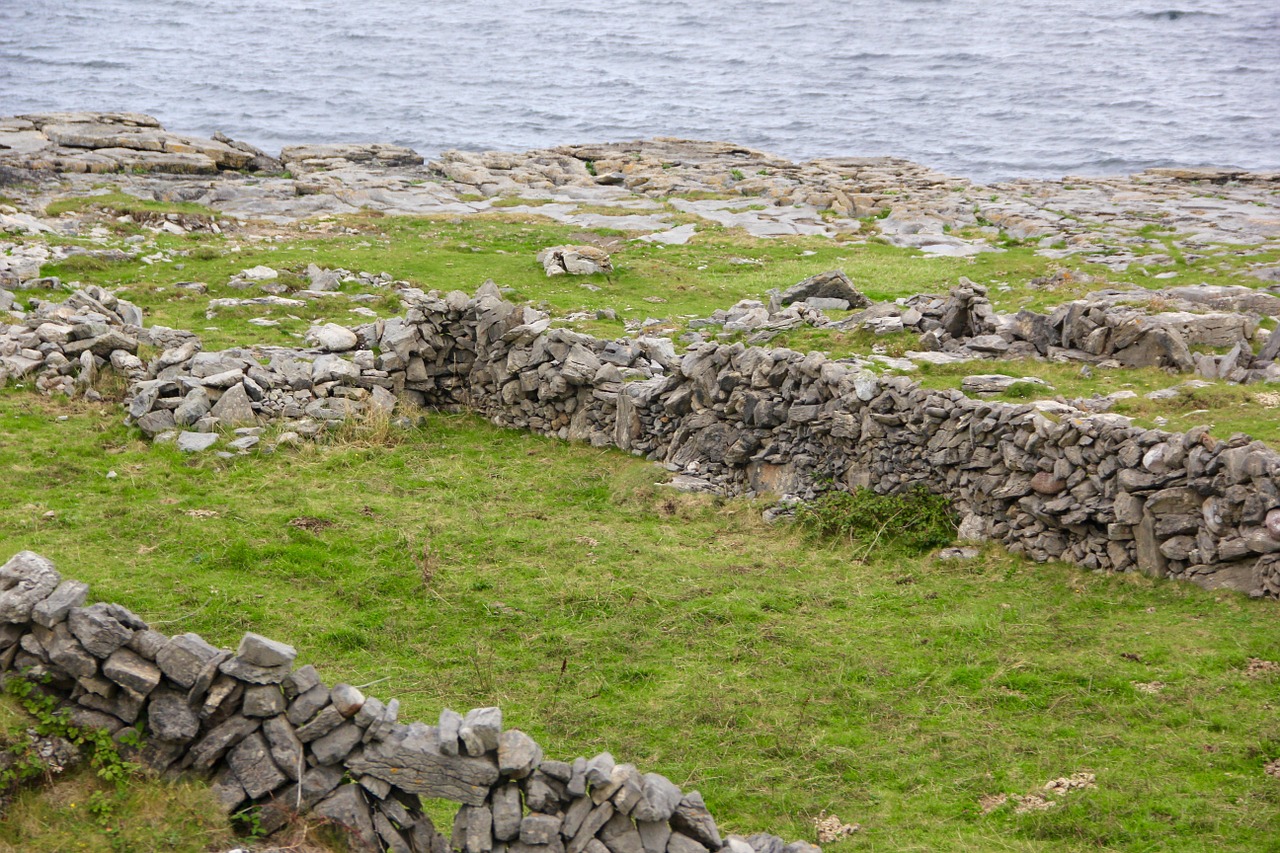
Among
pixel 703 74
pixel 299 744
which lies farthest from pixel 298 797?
pixel 703 74

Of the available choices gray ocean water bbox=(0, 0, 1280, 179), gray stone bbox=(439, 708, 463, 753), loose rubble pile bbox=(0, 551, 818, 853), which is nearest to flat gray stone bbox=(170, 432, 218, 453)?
loose rubble pile bbox=(0, 551, 818, 853)

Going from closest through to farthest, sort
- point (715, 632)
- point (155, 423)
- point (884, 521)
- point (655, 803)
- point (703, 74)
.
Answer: point (655, 803)
point (715, 632)
point (884, 521)
point (155, 423)
point (703, 74)

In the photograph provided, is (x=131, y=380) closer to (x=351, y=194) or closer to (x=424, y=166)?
(x=351, y=194)

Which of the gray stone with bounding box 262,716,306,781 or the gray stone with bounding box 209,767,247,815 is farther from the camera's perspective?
the gray stone with bounding box 262,716,306,781

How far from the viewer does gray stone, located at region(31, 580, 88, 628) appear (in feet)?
27.7

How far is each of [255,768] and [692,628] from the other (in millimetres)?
5829

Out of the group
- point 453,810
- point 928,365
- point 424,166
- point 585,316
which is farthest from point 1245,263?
point 424,166

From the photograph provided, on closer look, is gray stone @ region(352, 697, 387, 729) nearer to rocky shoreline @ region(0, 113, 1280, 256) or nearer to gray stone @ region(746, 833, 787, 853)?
gray stone @ region(746, 833, 787, 853)

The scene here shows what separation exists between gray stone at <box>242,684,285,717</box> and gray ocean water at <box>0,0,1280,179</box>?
69.2m

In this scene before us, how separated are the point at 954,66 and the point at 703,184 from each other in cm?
7423

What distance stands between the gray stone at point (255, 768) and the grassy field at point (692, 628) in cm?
39

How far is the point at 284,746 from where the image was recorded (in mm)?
8344

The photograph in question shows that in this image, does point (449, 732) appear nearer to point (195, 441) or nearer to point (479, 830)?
point (479, 830)

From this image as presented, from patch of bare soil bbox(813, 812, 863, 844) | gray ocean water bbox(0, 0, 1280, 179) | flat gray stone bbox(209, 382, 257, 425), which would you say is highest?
patch of bare soil bbox(813, 812, 863, 844)
